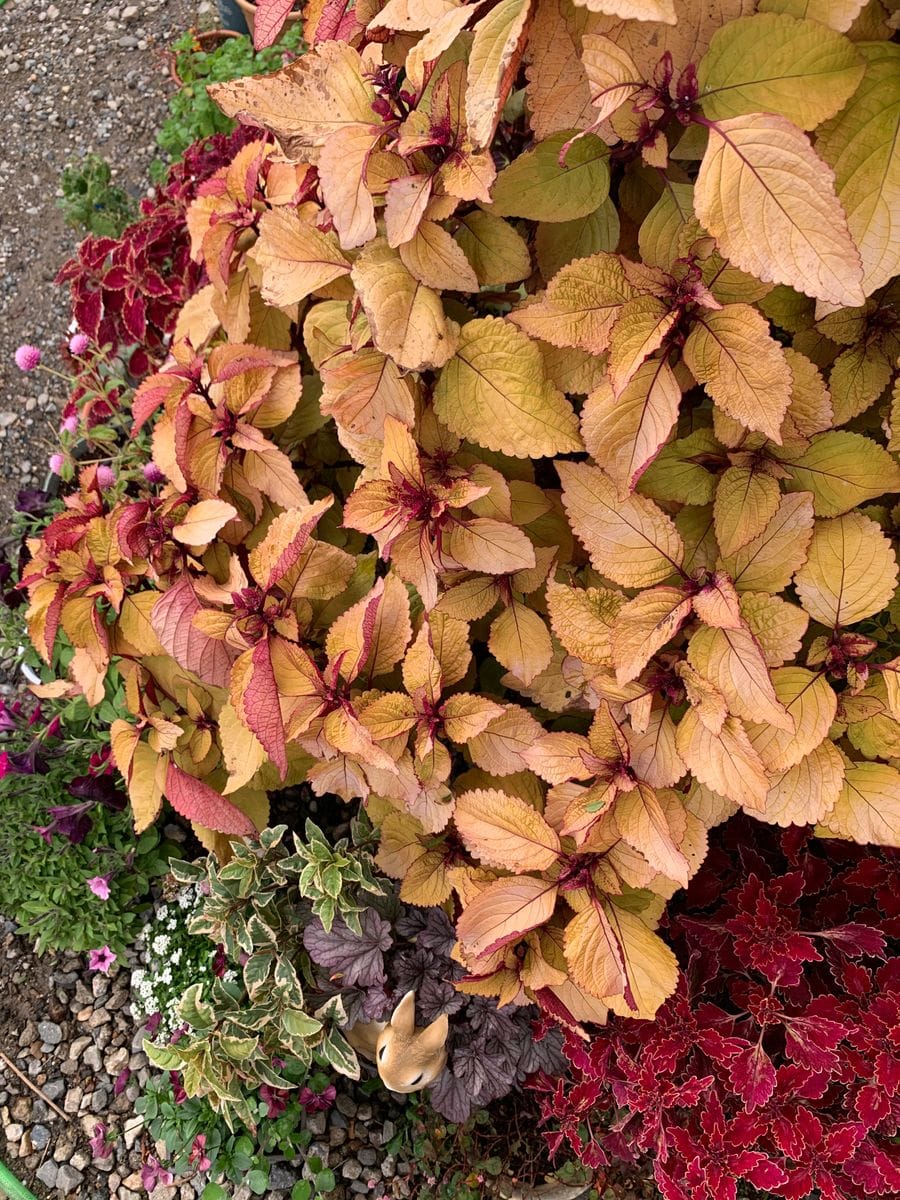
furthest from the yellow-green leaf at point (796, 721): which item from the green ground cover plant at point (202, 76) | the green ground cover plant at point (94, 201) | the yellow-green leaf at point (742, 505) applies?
the green ground cover plant at point (202, 76)

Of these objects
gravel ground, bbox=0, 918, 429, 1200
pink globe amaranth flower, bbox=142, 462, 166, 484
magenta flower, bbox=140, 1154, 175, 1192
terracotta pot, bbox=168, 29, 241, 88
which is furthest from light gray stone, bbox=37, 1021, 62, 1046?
terracotta pot, bbox=168, 29, 241, 88

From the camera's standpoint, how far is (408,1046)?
48.7 inches

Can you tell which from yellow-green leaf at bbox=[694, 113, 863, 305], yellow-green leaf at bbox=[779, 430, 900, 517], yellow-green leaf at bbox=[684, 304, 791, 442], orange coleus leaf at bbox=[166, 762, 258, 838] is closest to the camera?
yellow-green leaf at bbox=[694, 113, 863, 305]

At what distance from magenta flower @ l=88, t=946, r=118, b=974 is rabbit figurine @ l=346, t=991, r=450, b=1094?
2.21 ft

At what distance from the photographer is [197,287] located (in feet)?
5.09

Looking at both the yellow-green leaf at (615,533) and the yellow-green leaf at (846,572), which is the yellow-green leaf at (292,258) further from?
the yellow-green leaf at (846,572)

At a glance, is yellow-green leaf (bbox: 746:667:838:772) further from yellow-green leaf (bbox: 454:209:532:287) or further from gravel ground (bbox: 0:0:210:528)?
gravel ground (bbox: 0:0:210:528)

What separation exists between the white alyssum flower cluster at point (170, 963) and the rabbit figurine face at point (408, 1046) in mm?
475

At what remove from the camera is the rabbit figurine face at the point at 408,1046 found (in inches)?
48.3

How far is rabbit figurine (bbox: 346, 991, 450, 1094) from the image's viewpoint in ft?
4.03

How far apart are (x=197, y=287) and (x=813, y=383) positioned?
44.2 inches

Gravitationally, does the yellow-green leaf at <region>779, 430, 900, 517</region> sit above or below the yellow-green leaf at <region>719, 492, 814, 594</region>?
above

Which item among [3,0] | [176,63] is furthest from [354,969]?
[3,0]

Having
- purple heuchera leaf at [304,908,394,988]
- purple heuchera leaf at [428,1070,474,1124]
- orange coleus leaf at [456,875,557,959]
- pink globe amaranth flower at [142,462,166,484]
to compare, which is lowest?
purple heuchera leaf at [428,1070,474,1124]
